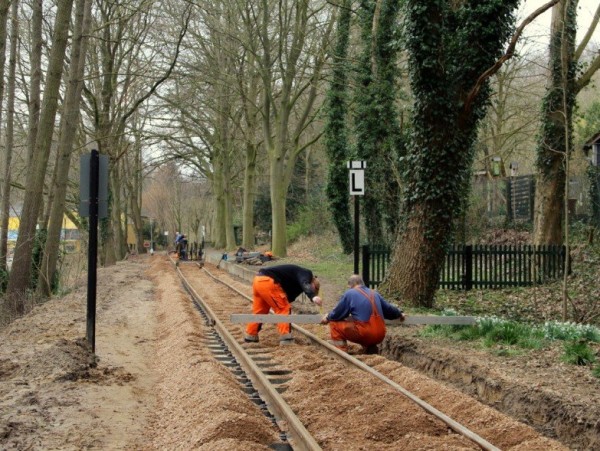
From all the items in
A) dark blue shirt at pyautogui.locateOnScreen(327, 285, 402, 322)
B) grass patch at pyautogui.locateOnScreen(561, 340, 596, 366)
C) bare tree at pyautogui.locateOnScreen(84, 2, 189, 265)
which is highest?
bare tree at pyautogui.locateOnScreen(84, 2, 189, 265)

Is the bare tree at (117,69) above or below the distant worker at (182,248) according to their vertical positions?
above

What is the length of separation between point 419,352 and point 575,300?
793cm

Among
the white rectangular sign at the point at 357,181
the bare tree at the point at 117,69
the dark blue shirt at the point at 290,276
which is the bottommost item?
the dark blue shirt at the point at 290,276

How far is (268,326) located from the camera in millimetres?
14992

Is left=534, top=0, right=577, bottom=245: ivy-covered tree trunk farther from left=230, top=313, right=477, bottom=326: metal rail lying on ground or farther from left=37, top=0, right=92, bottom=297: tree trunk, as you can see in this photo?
left=37, top=0, right=92, bottom=297: tree trunk

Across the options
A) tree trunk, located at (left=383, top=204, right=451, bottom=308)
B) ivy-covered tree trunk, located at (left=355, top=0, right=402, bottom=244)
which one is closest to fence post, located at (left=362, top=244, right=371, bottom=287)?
tree trunk, located at (left=383, top=204, right=451, bottom=308)

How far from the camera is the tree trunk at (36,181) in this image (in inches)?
733

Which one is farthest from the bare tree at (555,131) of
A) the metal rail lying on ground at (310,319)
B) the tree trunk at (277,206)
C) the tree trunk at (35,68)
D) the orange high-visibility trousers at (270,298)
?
the tree trunk at (277,206)

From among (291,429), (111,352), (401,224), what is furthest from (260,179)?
(291,429)

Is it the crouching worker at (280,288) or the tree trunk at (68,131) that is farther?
the tree trunk at (68,131)

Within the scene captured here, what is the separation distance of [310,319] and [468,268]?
10.3 m

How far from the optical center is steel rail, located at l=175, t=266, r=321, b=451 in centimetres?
641

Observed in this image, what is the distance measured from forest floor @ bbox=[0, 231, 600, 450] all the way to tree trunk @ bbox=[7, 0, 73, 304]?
490cm

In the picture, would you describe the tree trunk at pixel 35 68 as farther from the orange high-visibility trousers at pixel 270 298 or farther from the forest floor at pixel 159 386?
the orange high-visibility trousers at pixel 270 298
